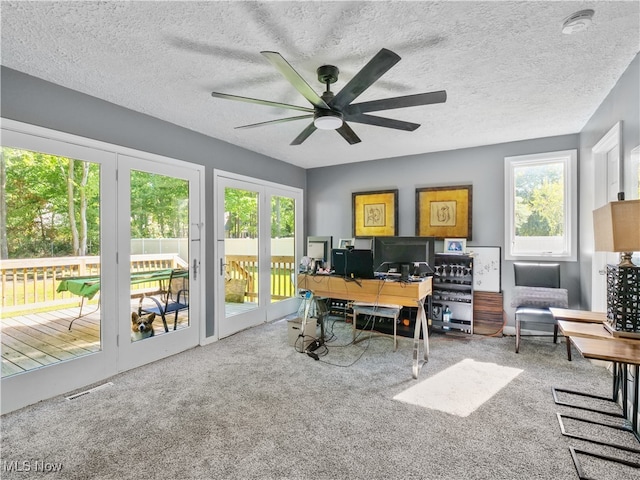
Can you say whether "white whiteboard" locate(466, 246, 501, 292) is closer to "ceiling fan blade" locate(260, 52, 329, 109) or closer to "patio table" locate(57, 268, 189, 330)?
"ceiling fan blade" locate(260, 52, 329, 109)

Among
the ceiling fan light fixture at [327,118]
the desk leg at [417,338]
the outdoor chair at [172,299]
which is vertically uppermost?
the ceiling fan light fixture at [327,118]

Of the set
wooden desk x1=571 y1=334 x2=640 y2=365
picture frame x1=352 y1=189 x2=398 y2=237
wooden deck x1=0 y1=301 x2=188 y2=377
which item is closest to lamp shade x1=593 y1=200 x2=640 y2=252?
wooden desk x1=571 y1=334 x2=640 y2=365

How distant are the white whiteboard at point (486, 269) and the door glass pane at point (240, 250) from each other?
302 cm

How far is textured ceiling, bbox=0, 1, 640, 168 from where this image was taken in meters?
1.67

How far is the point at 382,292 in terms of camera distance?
116 inches

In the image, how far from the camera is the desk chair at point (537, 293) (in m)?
3.31

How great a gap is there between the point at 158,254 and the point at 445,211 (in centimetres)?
374

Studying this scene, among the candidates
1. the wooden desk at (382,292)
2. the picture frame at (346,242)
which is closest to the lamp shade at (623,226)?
the wooden desk at (382,292)

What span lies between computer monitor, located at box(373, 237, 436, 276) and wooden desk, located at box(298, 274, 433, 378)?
17cm

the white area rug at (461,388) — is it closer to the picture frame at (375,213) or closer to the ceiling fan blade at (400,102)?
the ceiling fan blade at (400,102)

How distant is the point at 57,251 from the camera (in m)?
2.53

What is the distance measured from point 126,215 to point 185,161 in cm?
91

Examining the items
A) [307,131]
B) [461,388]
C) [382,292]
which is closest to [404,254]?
[382,292]

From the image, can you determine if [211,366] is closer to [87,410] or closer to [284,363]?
[284,363]
